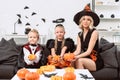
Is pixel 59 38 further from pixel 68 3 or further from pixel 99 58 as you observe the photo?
pixel 68 3

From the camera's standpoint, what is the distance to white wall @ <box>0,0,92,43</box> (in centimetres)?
624

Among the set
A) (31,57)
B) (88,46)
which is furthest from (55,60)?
(88,46)

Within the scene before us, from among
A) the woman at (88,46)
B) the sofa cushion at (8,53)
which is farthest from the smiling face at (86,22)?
the sofa cushion at (8,53)

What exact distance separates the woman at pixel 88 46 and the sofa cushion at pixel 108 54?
5.4 inches

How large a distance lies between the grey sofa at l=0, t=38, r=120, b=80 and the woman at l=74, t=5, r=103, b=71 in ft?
0.39

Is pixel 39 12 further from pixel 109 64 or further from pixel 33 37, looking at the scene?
pixel 109 64

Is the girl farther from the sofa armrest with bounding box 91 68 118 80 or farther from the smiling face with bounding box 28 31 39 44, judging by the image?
the sofa armrest with bounding box 91 68 118 80

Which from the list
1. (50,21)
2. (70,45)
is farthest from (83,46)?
(50,21)

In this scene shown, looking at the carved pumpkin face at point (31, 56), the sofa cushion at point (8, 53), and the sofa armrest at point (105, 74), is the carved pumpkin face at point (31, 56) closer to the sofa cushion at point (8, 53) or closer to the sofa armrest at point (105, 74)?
the sofa cushion at point (8, 53)

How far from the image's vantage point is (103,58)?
3.67 metres

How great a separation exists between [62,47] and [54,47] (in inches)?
4.7

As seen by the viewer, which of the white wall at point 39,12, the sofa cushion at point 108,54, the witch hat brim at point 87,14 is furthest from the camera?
the white wall at point 39,12

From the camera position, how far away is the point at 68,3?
20.5ft

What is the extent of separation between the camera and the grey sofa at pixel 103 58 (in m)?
3.44
